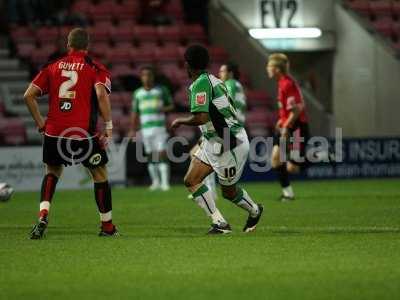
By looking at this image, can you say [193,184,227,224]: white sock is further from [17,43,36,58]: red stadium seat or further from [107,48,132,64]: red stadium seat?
[17,43,36,58]: red stadium seat

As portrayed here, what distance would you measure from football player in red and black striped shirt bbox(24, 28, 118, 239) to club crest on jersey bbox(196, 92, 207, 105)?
0.96 metres

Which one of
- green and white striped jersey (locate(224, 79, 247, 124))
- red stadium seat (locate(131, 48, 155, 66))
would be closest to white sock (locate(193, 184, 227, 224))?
green and white striped jersey (locate(224, 79, 247, 124))

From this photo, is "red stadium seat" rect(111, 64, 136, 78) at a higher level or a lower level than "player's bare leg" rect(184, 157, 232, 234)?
higher

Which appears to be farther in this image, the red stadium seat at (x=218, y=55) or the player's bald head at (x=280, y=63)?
the red stadium seat at (x=218, y=55)

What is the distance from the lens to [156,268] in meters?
8.80

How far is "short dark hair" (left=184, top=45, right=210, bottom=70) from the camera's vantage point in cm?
1097

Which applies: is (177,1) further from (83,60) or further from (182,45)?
(83,60)

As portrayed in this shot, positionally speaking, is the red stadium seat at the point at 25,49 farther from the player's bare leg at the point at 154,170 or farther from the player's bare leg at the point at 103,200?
the player's bare leg at the point at 103,200

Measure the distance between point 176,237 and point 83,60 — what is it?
2.05 meters

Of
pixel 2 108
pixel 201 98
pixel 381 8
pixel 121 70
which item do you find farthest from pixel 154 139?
pixel 201 98

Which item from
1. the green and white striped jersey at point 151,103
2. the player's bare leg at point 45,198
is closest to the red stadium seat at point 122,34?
the green and white striped jersey at point 151,103

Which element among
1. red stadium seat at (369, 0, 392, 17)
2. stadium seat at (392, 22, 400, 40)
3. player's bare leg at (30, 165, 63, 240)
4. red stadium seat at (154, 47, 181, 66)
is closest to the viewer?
player's bare leg at (30, 165, 63, 240)

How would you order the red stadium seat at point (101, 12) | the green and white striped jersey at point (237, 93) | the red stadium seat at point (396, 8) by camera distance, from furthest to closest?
the red stadium seat at point (396, 8) → the red stadium seat at point (101, 12) → the green and white striped jersey at point (237, 93)

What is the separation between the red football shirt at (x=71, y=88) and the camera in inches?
442
